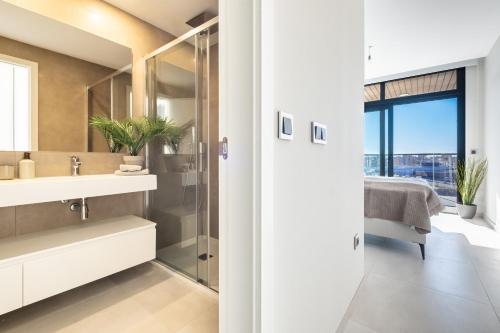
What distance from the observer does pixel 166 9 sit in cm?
220

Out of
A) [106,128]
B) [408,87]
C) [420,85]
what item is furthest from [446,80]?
[106,128]

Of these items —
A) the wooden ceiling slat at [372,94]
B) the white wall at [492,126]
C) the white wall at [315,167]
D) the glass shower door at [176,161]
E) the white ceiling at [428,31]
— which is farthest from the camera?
the wooden ceiling slat at [372,94]

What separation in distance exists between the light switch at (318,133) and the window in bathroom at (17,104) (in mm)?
1990

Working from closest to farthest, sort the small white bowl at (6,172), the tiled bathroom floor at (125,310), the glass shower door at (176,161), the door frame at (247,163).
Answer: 1. the door frame at (247,163)
2. the tiled bathroom floor at (125,310)
3. the small white bowl at (6,172)
4. the glass shower door at (176,161)

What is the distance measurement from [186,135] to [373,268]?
2.05 m

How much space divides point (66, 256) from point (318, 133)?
5.50 feet

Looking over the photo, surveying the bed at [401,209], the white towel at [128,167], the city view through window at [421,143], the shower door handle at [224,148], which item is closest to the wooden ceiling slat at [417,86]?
the city view through window at [421,143]

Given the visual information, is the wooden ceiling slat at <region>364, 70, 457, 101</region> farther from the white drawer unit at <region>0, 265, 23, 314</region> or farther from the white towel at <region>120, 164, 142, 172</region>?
the white drawer unit at <region>0, 265, 23, 314</region>

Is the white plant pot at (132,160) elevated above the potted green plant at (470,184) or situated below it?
above

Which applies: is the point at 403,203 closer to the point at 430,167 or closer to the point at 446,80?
the point at 430,167

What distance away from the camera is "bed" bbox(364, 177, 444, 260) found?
217cm

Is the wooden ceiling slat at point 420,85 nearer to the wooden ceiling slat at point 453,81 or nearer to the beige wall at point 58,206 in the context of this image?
the wooden ceiling slat at point 453,81

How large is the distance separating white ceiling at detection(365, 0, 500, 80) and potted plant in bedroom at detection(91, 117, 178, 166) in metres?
2.42

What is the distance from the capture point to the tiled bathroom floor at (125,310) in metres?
1.37
